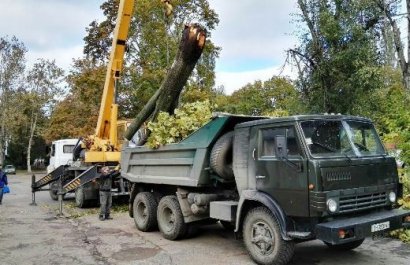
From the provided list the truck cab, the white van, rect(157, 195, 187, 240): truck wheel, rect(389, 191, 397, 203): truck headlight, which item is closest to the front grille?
the truck cab

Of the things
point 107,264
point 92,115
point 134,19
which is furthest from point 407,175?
point 92,115

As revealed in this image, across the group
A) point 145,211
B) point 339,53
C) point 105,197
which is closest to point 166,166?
point 145,211

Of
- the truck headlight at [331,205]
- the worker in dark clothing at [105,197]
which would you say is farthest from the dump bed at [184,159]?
the truck headlight at [331,205]

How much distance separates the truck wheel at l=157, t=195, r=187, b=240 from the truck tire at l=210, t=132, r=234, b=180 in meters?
1.53

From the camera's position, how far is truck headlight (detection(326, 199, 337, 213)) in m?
5.99

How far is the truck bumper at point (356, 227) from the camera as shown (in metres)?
5.81

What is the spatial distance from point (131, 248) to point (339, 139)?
A: 166 inches

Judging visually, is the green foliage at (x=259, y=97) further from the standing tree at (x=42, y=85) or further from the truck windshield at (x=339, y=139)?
the truck windshield at (x=339, y=139)

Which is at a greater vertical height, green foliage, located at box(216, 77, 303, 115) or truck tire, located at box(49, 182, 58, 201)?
green foliage, located at box(216, 77, 303, 115)

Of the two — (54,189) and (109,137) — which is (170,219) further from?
(54,189)

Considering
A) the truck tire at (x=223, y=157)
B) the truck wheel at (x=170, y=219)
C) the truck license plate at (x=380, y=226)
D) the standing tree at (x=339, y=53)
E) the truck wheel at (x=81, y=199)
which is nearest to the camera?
the truck license plate at (x=380, y=226)

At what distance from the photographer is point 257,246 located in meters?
6.73

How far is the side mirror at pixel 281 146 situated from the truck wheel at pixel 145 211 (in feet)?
13.4

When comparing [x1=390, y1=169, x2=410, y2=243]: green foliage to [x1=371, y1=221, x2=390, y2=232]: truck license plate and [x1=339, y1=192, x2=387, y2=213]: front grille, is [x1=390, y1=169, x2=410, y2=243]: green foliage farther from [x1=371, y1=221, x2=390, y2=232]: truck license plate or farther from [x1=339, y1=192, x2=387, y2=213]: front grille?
[x1=371, y1=221, x2=390, y2=232]: truck license plate
